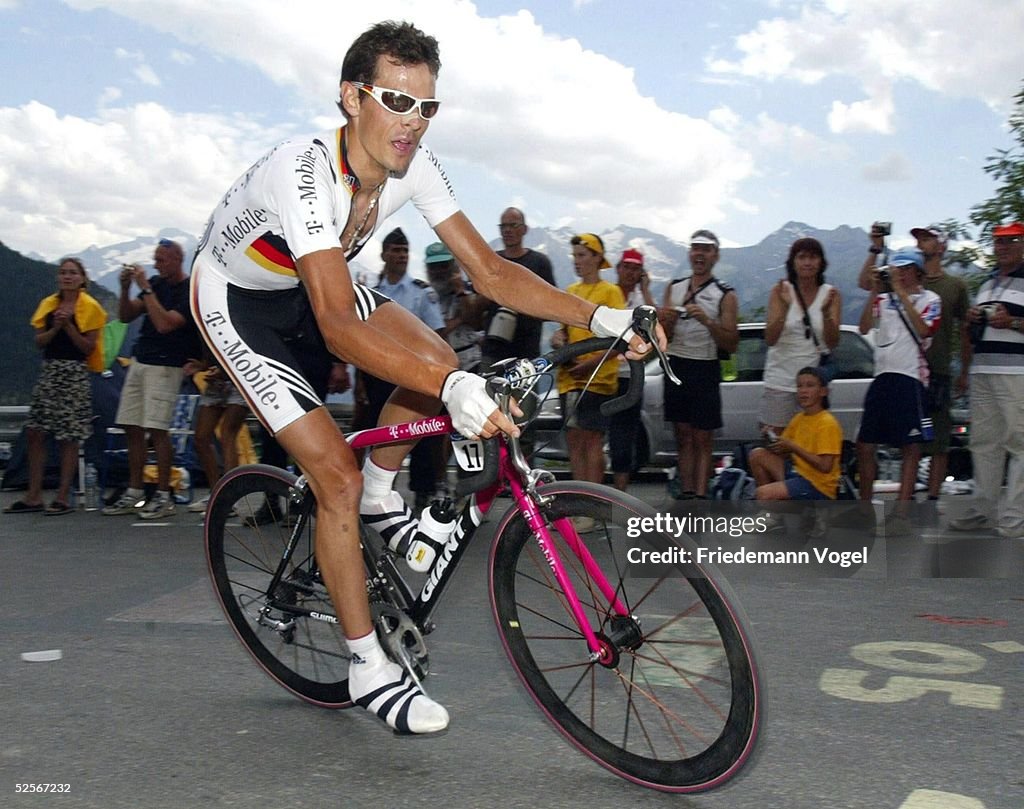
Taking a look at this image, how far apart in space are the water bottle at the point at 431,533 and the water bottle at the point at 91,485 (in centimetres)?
670

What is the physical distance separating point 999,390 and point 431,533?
5.11 meters

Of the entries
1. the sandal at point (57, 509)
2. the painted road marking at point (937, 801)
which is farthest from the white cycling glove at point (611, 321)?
the sandal at point (57, 509)

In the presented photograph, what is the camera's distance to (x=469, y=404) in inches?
117

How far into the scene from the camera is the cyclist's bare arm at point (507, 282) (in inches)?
147

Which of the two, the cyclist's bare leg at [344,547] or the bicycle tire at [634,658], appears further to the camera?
the cyclist's bare leg at [344,547]

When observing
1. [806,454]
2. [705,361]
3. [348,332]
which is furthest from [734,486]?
[348,332]

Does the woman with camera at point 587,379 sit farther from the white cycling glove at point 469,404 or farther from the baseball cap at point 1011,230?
the white cycling glove at point 469,404

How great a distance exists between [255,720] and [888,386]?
212 inches

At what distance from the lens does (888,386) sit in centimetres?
800

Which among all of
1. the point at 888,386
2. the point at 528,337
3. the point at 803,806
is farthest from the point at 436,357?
the point at 888,386

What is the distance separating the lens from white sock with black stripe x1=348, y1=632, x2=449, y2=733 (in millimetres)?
3578

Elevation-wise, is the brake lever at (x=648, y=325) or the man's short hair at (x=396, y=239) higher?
the man's short hair at (x=396, y=239)

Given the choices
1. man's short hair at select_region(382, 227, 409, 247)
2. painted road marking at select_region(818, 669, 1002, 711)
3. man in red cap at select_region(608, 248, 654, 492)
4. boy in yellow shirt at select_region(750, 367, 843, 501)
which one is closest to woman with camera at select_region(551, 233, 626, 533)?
man in red cap at select_region(608, 248, 654, 492)

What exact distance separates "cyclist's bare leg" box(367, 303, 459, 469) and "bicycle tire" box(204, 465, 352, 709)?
14.2 inches
